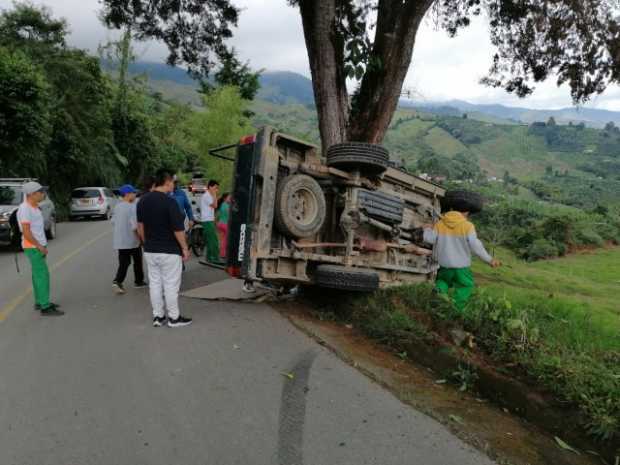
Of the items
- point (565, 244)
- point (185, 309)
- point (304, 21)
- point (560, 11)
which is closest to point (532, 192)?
point (565, 244)

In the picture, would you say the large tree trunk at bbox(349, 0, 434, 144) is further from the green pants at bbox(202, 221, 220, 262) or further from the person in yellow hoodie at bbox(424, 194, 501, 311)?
the person in yellow hoodie at bbox(424, 194, 501, 311)

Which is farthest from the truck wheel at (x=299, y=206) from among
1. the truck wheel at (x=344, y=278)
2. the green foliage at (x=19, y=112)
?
the green foliage at (x=19, y=112)

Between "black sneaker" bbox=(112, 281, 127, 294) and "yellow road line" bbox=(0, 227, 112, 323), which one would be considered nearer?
"yellow road line" bbox=(0, 227, 112, 323)

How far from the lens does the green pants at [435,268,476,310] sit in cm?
577

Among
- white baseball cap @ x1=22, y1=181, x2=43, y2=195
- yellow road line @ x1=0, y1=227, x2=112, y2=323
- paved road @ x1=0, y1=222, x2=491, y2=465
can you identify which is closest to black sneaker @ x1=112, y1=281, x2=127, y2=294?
yellow road line @ x1=0, y1=227, x2=112, y2=323

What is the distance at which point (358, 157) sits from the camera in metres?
6.24

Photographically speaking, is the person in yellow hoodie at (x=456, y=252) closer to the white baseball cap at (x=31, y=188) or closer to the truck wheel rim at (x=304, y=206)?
the truck wheel rim at (x=304, y=206)

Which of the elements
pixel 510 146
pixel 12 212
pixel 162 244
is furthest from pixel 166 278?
pixel 510 146

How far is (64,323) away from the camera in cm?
601

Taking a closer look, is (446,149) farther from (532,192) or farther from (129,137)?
(129,137)

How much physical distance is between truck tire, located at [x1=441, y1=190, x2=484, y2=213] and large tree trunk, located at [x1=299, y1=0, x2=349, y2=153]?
3.05m

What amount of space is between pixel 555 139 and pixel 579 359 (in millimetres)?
80934

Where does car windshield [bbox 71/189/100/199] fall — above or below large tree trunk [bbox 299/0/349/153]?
below

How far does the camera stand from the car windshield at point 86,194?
23.4 metres
